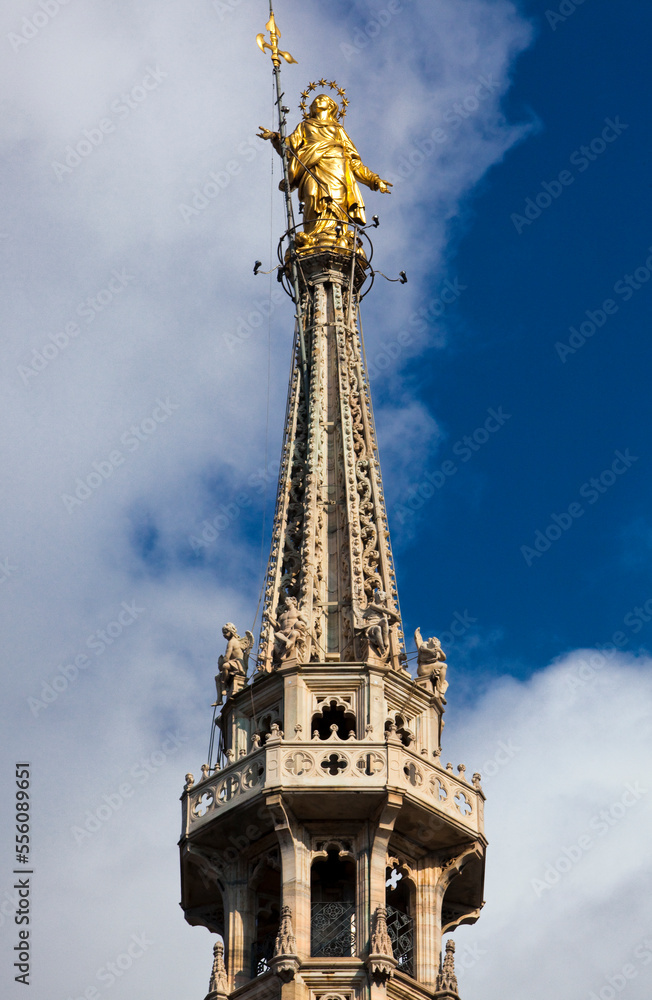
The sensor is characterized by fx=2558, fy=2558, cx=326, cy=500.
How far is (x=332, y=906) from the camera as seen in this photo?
238 ft

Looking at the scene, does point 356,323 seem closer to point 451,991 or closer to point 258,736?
point 258,736

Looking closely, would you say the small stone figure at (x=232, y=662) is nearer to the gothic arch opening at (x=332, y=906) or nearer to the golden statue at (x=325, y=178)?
the gothic arch opening at (x=332, y=906)

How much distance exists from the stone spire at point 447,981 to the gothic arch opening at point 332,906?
9.18ft

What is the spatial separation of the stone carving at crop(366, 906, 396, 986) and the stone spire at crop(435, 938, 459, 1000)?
1.76 meters

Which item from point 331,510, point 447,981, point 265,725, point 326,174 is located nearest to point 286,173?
point 326,174

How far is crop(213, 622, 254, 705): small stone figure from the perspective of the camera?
78.0 m

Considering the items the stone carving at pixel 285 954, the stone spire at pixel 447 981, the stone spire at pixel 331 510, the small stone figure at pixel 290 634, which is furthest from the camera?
the stone spire at pixel 331 510

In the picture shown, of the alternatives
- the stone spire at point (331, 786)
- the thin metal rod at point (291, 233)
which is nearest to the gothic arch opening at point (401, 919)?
the stone spire at point (331, 786)

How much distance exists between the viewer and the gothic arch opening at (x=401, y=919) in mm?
72812

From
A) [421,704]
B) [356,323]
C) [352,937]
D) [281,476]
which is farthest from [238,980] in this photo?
[356,323]

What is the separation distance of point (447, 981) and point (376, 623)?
37.1ft

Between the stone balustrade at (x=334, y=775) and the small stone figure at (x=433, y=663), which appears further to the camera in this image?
the small stone figure at (x=433, y=663)

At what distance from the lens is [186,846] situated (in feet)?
244

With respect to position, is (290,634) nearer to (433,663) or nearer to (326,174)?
(433,663)
